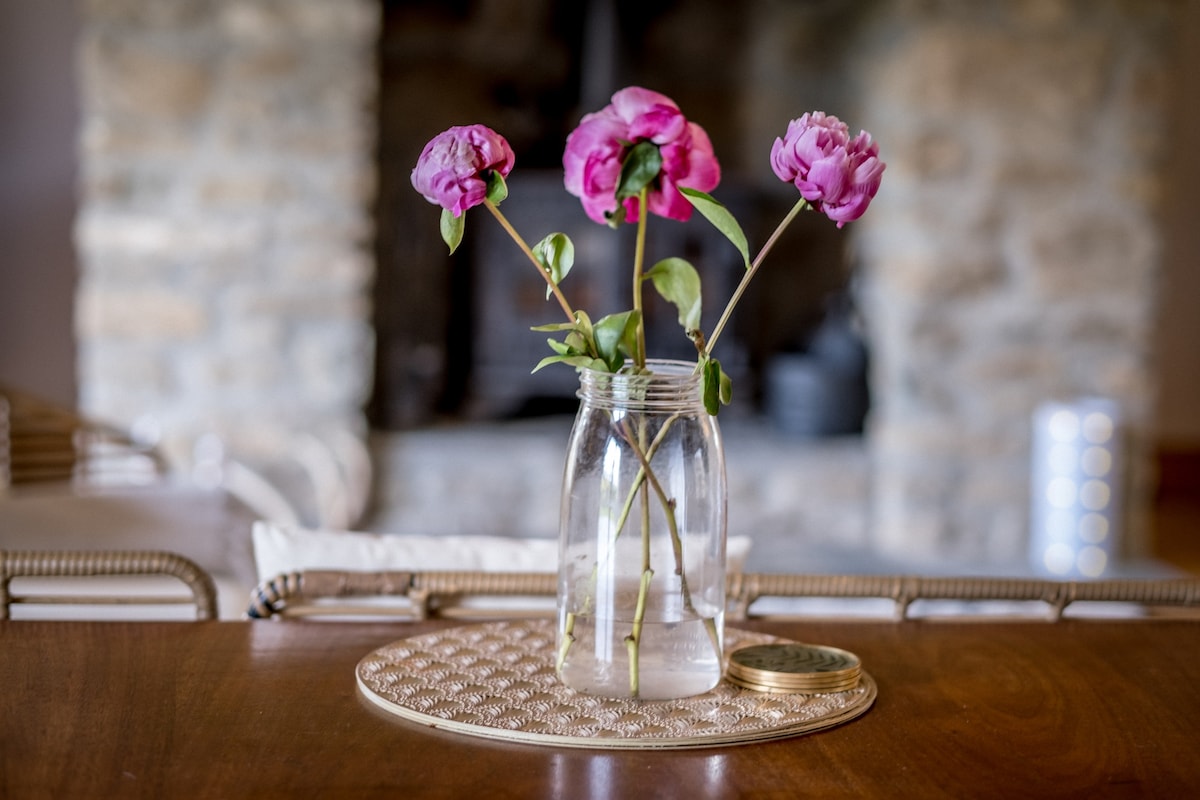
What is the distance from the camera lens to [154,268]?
337 centimetres

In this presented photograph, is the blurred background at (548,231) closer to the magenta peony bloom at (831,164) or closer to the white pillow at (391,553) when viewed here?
the white pillow at (391,553)

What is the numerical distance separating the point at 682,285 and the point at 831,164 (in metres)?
0.13

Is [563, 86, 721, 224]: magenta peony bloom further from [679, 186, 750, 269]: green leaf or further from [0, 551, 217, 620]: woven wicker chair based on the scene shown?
[0, 551, 217, 620]: woven wicker chair

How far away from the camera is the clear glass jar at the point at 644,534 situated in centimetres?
89

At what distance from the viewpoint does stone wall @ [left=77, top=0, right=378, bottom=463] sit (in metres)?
3.32

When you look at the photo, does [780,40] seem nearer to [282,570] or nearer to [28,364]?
[28,364]

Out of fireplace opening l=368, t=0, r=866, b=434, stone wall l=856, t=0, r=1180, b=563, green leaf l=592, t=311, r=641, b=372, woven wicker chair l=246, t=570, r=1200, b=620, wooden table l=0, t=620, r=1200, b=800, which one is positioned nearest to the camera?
wooden table l=0, t=620, r=1200, b=800

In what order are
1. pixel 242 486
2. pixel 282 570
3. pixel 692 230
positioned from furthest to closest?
pixel 692 230 → pixel 242 486 → pixel 282 570

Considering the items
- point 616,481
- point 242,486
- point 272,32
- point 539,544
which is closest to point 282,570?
point 539,544

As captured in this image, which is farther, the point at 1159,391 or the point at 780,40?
the point at 1159,391

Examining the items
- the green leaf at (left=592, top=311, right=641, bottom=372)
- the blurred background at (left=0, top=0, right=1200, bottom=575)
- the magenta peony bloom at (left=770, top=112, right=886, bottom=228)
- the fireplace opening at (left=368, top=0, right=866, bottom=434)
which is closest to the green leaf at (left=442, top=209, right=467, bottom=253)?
the green leaf at (left=592, top=311, right=641, bottom=372)

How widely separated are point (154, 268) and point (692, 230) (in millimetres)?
1414

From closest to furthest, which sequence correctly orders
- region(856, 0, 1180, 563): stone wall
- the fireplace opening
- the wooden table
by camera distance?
1. the wooden table
2. region(856, 0, 1180, 563): stone wall
3. the fireplace opening

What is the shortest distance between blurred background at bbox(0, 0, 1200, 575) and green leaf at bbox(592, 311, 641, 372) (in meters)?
2.61
